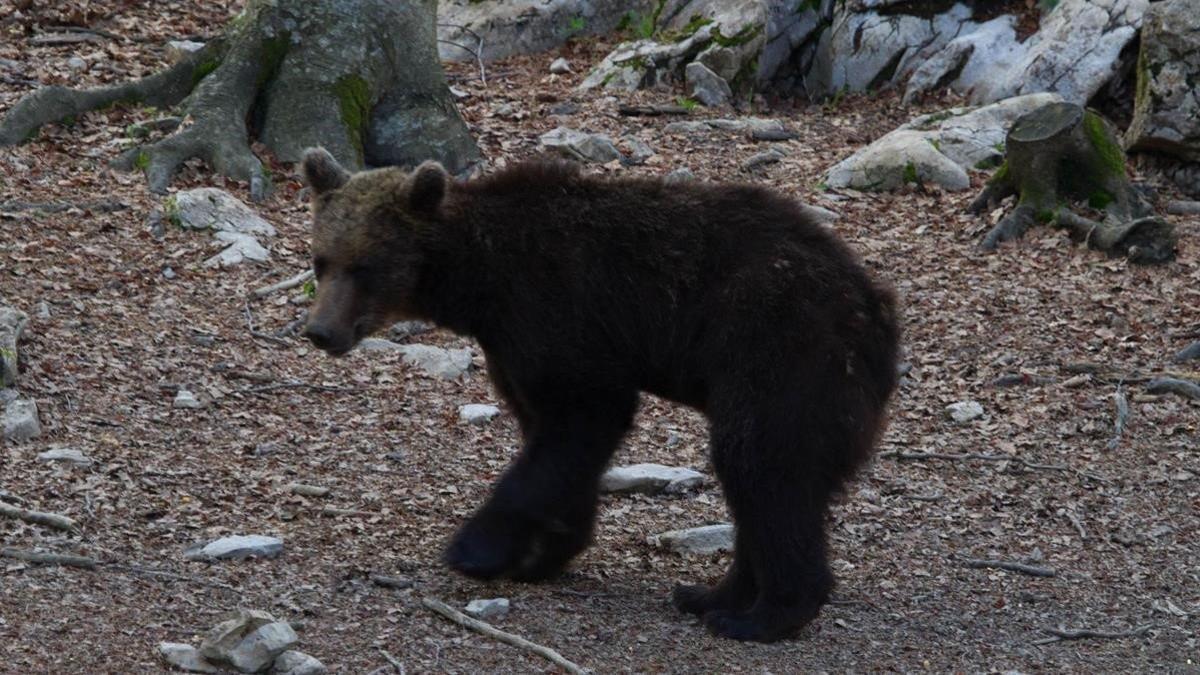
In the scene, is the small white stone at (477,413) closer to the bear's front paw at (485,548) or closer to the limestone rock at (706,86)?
the bear's front paw at (485,548)

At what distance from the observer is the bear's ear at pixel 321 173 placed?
23.1 feet

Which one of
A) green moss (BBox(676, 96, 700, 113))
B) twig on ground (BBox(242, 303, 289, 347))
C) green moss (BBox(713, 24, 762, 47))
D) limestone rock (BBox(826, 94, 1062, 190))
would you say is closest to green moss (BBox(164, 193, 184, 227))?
twig on ground (BBox(242, 303, 289, 347))

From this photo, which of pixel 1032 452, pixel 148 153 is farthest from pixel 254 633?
pixel 148 153

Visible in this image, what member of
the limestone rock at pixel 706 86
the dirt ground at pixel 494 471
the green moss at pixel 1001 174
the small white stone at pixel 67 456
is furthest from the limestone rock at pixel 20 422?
the limestone rock at pixel 706 86

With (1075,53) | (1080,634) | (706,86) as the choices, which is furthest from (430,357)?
(1075,53)

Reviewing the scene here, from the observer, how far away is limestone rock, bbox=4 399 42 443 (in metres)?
7.50

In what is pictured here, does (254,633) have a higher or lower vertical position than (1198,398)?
higher

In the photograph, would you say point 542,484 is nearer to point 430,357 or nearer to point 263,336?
point 430,357

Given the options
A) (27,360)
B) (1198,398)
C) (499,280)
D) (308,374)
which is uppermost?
(499,280)

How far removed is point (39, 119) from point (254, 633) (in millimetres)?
7606

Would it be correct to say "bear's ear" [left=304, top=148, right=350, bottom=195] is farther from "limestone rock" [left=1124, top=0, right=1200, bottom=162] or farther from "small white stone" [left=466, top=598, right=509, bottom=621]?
"limestone rock" [left=1124, top=0, right=1200, bottom=162]

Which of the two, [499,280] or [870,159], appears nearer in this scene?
[499,280]

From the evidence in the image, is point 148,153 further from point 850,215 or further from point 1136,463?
point 1136,463

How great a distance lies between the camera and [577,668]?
5.69 metres
